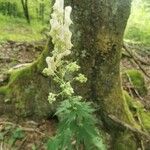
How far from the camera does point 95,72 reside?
4305 millimetres

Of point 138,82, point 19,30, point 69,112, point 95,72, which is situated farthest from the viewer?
point 19,30

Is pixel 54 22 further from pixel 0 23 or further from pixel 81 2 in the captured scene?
pixel 0 23

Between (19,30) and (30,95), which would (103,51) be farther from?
(19,30)

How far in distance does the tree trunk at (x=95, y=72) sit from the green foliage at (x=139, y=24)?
6.98 m

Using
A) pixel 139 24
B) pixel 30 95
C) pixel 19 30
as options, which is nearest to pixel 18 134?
pixel 30 95

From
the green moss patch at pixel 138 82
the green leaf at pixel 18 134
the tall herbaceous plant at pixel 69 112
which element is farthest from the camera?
the green moss patch at pixel 138 82

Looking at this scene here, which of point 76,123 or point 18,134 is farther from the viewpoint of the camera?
point 18,134

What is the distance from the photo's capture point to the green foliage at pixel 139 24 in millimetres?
11703

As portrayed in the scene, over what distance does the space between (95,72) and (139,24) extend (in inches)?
345

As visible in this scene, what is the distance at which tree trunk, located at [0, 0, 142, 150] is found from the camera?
4094 millimetres

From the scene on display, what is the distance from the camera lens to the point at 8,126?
439 centimetres

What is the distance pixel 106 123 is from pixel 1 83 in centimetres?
145

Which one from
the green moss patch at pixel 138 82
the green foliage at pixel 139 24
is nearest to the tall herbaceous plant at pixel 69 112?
the green moss patch at pixel 138 82

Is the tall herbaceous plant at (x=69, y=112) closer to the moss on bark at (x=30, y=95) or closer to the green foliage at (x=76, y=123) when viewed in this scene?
the green foliage at (x=76, y=123)
